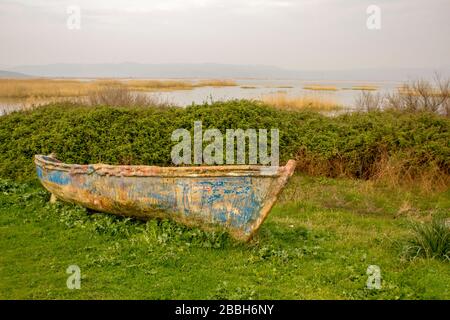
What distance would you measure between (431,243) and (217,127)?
23.2 ft

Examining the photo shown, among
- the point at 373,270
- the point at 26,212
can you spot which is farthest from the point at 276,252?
the point at 26,212

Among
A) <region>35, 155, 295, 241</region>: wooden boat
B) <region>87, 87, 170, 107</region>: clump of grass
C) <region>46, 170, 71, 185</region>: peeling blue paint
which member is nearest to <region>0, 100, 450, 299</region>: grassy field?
<region>35, 155, 295, 241</region>: wooden boat

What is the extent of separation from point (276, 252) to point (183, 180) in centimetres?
189

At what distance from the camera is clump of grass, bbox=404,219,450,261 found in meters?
7.12

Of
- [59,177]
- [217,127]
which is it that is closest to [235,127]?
[217,127]

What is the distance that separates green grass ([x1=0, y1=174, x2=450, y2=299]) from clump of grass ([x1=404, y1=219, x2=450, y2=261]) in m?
0.19

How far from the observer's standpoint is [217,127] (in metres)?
13.1

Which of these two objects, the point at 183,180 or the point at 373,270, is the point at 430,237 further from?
the point at 183,180

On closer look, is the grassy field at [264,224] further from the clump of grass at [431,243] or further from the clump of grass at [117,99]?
the clump of grass at [117,99]

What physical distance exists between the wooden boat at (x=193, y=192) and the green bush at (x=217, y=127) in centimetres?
412

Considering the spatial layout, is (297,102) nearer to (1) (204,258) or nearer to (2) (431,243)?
(2) (431,243)

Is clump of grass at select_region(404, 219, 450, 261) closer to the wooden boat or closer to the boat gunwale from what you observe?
the wooden boat

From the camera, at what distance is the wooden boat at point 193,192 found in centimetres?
754
